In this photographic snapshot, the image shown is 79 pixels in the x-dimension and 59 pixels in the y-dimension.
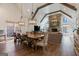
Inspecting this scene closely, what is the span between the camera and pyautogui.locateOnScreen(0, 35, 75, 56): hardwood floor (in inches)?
114

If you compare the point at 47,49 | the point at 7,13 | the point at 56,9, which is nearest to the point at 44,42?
the point at 47,49

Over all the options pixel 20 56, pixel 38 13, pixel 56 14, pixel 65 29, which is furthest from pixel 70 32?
pixel 20 56

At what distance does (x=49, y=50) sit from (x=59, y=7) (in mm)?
903

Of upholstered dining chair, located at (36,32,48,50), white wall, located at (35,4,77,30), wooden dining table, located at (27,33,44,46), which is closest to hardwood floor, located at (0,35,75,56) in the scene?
upholstered dining chair, located at (36,32,48,50)

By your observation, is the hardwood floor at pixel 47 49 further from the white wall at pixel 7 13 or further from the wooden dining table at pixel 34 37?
the white wall at pixel 7 13

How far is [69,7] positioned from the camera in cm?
290

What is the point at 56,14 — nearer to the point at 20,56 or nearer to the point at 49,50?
the point at 49,50

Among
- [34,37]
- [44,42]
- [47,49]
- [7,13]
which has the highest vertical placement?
[7,13]

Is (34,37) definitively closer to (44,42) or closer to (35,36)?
(35,36)

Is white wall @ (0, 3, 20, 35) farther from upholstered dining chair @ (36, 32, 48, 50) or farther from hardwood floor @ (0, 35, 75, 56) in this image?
upholstered dining chair @ (36, 32, 48, 50)

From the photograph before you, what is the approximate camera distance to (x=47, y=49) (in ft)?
9.61

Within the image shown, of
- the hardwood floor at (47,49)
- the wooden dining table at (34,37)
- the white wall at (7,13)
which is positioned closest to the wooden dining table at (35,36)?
the wooden dining table at (34,37)

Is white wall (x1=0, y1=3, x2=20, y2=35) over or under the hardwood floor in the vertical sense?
over

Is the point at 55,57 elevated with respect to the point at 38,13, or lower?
lower
